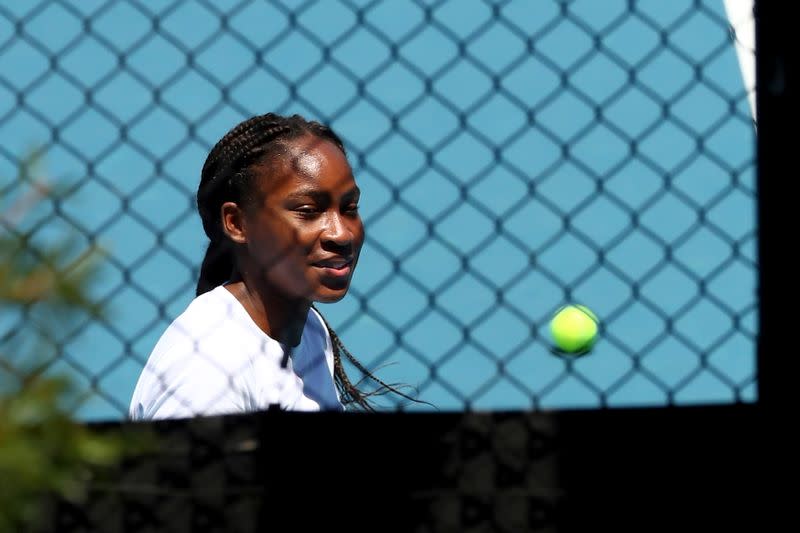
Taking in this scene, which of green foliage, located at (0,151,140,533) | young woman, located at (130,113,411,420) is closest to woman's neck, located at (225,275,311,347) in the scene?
young woman, located at (130,113,411,420)

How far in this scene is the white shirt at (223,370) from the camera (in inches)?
145

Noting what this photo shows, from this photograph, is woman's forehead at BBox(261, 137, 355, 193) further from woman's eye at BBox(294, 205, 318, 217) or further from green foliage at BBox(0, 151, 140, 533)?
green foliage at BBox(0, 151, 140, 533)

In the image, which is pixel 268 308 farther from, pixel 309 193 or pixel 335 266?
pixel 309 193

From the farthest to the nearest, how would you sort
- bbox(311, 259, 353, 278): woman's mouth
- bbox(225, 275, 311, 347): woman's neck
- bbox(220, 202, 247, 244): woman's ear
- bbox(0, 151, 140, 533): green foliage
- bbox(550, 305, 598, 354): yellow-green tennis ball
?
bbox(550, 305, 598, 354): yellow-green tennis ball
bbox(225, 275, 311, 347): woman's neck
bbox(220, 202, 247, 244): woman's ear
bbox(311, 259, 353, 278): woman's mouth
bbox(0, 151, 140, 533): green foliage

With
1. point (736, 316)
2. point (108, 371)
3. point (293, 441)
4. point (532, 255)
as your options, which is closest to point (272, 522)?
point (293, 441)

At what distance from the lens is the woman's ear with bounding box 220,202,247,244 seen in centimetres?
421

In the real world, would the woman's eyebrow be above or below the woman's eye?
above

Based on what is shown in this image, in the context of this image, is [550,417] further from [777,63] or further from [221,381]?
[221,381]

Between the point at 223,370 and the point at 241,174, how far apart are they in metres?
0.79

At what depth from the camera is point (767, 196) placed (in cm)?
269

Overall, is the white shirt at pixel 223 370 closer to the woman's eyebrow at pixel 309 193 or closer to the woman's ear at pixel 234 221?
the woman's ear at pixel 234 221

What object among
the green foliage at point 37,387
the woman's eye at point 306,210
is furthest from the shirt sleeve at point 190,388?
the green foliage at point 37,387

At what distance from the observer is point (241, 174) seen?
14.1ft

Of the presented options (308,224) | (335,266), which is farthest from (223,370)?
(335,266)
